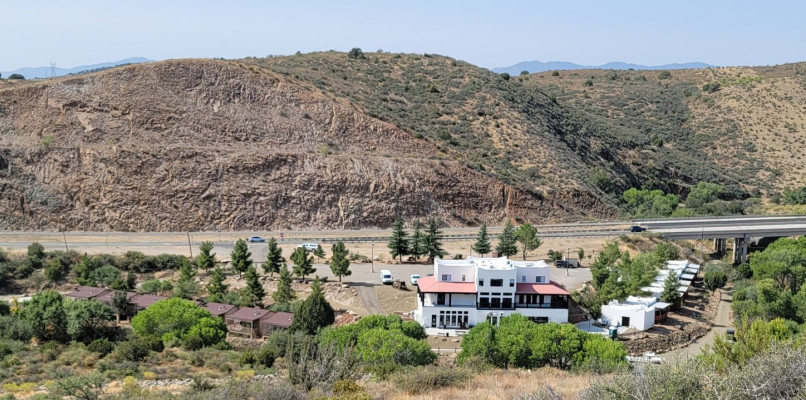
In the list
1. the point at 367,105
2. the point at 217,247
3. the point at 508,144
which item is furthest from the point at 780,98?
the point at 217,247

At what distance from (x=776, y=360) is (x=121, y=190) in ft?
180

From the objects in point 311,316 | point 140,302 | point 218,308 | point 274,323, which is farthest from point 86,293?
point 311,316

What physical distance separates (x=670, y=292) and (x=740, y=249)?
19.2 meters

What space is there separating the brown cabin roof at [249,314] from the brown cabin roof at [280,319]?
1.90ft

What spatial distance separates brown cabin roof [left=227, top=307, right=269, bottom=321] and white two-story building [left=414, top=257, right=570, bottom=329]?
9372mm

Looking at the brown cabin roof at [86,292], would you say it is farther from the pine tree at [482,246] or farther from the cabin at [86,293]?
the pine tree at [482,246]

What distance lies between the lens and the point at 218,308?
39.7 m

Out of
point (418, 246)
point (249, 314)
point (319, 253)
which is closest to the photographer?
point (249, 314)

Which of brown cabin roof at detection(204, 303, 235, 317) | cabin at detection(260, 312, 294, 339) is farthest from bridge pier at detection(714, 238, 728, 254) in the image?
brown cabin roof at detection(204, 303, 235, 317)

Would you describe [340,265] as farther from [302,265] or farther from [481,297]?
[481,297]

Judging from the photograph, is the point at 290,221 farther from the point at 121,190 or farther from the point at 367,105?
the point at 367,105

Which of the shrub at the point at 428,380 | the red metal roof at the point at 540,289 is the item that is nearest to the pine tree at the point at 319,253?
the red metal roof at the point at 540,289

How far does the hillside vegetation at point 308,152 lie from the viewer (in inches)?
2346

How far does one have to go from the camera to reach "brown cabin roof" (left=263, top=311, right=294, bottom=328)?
37.4 metres
